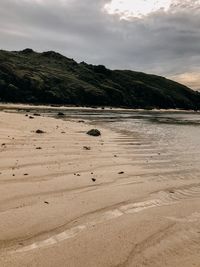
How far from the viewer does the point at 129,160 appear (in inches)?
410

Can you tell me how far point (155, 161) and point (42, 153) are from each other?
127 inches

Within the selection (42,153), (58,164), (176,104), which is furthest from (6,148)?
(176,104)

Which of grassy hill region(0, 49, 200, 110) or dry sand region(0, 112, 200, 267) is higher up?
grassy hill region(0, 49, 200, 110)

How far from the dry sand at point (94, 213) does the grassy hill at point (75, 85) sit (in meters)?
71.9

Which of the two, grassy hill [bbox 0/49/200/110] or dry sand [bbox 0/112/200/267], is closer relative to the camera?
dry sand [bbox 0/112/200/267]

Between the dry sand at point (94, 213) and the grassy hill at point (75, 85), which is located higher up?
the grassy hill at point (75, 85)

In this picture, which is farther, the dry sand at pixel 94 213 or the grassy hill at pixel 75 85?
the grassy hill at pixel 75 85

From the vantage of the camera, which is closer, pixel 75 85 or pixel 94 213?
pixel 94 213

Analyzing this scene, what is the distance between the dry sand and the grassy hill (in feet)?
236

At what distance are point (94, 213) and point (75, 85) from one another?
94810 mm

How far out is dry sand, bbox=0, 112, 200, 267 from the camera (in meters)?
4.02

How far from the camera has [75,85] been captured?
325ft

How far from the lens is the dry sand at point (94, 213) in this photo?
A: 4.02 m

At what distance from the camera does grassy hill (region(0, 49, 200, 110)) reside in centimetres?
8431
